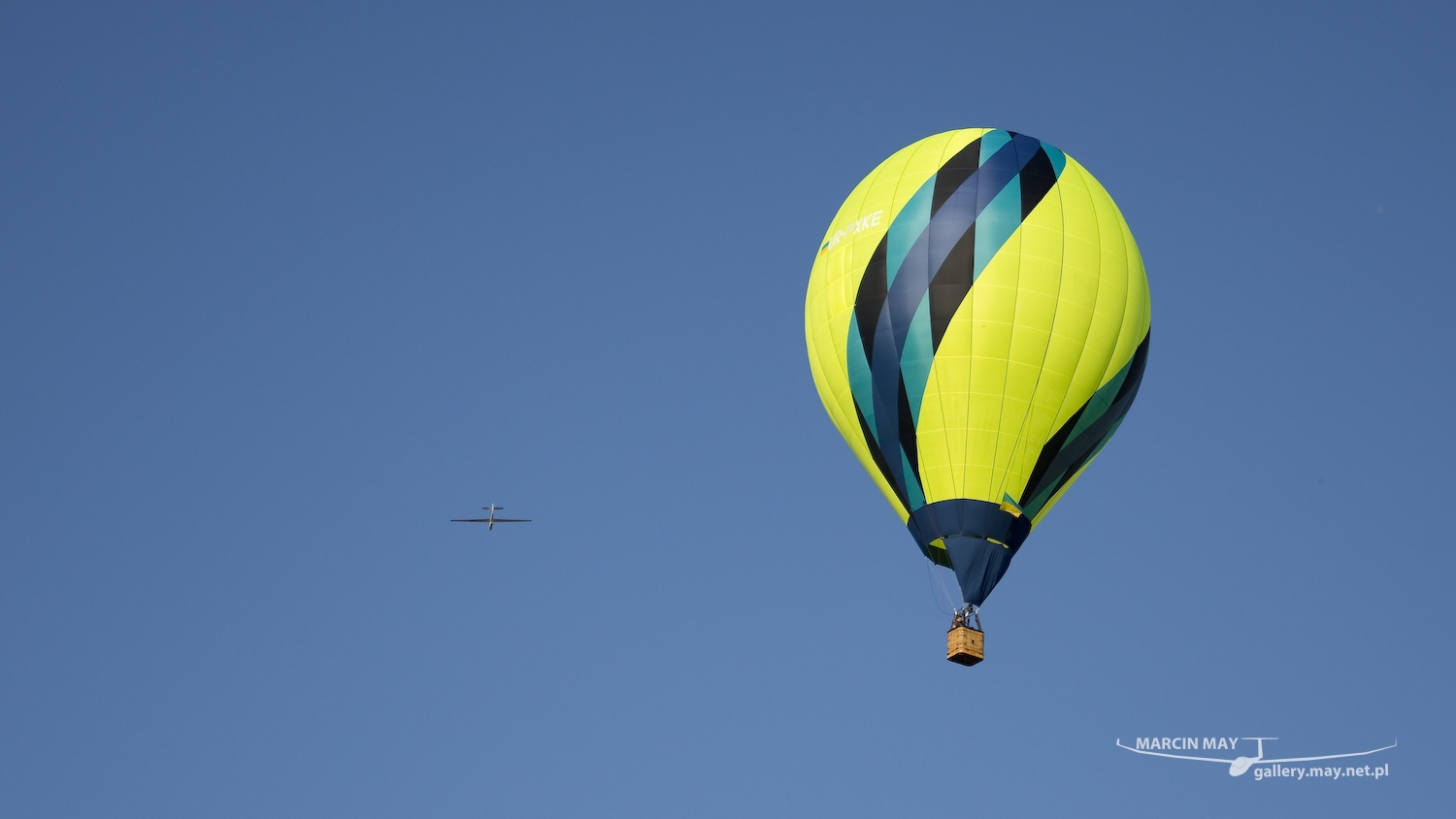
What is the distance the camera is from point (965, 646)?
5275 cm

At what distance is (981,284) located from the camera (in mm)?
54000

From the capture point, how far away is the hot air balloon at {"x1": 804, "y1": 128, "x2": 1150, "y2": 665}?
53.9 metres

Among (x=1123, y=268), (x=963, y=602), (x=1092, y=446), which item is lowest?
(x=963, y=602)

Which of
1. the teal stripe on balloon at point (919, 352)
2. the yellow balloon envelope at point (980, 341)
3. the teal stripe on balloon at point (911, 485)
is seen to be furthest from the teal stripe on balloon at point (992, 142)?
the teal stripe on balloon at point (911, 485)

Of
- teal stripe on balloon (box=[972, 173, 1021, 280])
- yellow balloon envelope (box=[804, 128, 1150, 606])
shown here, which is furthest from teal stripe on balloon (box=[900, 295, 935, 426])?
teal stripe on balloon (box=[972, 173, 1021, 280])

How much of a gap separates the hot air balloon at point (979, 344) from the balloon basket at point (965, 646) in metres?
0.04

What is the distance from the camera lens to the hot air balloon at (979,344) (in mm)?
53938

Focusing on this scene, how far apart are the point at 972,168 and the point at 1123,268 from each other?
4.00 m

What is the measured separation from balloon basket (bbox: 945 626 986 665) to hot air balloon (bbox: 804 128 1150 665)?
1.5 inches

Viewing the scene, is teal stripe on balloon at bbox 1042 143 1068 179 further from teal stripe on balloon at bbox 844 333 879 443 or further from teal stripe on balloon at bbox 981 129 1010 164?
teal stripe on balloon at bbox 844 333 879 443

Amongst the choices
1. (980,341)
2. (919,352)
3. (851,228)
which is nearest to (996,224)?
(980,341)

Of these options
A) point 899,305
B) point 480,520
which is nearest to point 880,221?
point 899,305

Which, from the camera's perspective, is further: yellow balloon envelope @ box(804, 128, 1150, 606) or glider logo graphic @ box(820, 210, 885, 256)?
glider logo graphic @ box(820, 210, 885, 256)

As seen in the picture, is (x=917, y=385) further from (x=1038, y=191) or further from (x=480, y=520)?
(x=480, y=520)
